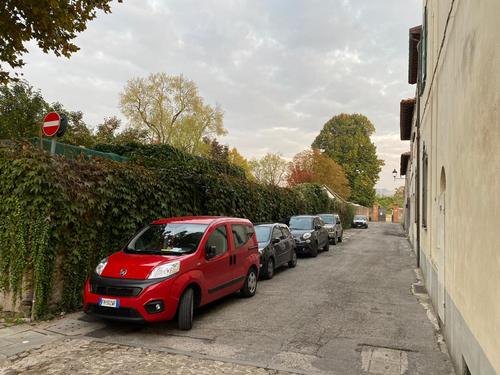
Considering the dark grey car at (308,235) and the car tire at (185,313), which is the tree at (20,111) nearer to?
the dark grey car at (308,235)

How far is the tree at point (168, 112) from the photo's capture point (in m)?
47.6

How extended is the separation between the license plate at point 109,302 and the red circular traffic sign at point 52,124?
10.4 feet

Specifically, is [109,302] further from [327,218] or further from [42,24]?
[327,218]

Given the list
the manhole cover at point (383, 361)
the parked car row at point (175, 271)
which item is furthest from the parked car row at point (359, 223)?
the manhole cover at point (383, 361)

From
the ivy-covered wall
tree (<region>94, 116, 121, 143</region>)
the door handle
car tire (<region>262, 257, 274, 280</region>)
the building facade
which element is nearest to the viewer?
the building facade

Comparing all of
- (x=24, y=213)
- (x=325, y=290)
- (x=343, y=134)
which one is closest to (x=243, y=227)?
(x=325, y=290)

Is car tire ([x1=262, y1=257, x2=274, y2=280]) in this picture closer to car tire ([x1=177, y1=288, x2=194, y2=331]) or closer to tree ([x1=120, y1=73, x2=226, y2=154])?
car tire ([x1=177, y1=288, x2=194, y2=331])

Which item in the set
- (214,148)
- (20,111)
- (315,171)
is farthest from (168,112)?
(20,111)

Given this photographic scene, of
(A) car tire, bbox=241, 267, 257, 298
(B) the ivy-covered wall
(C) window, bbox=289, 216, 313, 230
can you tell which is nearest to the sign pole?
(B) the ivy-covered wall

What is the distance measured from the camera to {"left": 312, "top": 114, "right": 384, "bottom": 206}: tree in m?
58.7

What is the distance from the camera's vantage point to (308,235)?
15125mm

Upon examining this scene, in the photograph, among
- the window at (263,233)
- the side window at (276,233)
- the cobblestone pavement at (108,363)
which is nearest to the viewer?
the cobblestone pavement at (108,363)

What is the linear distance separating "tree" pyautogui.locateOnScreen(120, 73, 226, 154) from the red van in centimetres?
4073

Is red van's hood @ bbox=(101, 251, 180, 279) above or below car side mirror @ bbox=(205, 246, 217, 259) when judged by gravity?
below
